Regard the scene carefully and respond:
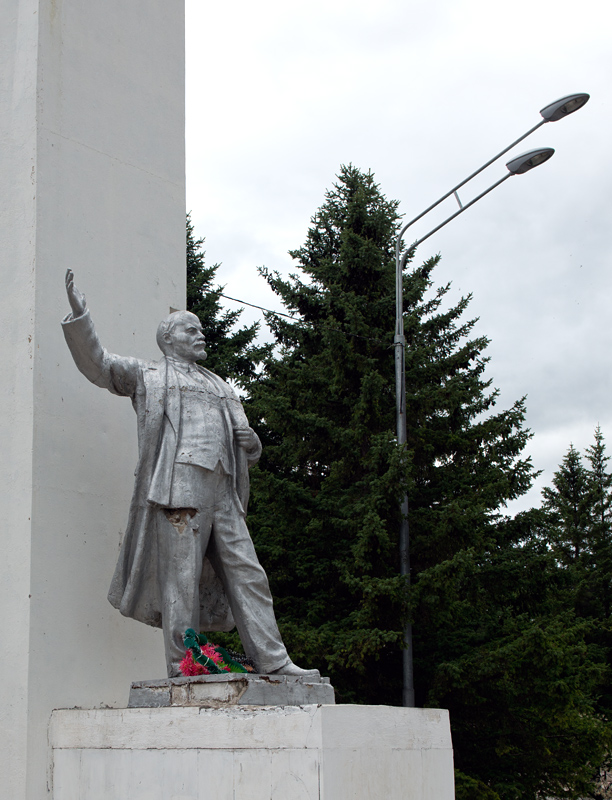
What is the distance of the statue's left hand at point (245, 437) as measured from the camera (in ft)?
19.5

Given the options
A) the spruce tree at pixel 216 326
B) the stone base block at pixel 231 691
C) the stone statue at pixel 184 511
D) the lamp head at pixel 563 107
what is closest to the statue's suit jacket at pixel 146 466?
the stone statue at pixel 184 511

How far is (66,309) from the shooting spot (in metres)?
6.40

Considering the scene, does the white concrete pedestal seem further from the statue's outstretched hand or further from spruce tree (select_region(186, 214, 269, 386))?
spruce tree (select_region(186, 214, 269, 386))

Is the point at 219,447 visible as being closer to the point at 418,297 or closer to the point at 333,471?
the point at 333,471

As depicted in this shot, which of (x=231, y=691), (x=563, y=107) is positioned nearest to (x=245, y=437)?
(x=231, y=691)

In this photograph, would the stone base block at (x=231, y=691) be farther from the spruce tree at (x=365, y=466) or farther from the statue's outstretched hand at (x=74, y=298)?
the spruce tree at (x=365, y=466)

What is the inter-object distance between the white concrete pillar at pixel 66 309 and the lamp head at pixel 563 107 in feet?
18.4

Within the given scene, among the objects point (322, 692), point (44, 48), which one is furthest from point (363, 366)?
point (322, 692)

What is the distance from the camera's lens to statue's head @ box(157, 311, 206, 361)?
240 inches

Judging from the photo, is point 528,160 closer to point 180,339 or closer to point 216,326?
point 180,339

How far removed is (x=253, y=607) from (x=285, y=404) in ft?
33.7

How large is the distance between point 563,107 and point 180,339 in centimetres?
725

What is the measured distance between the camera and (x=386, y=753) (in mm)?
5020

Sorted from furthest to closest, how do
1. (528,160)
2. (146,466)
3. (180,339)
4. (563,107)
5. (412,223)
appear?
(412,223) < (528,160) < (563,107) < (180,339) < (146,466)
